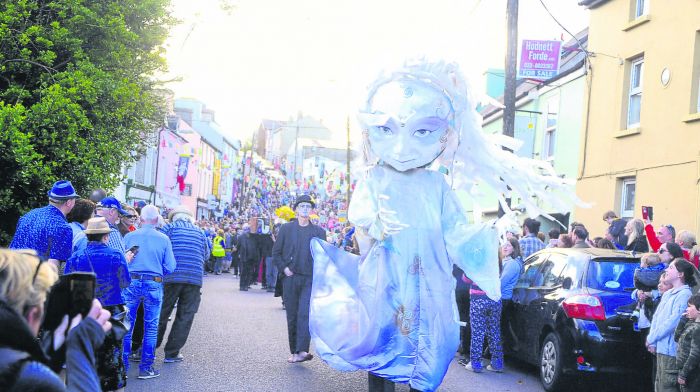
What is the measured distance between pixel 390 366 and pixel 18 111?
5530 millimetres

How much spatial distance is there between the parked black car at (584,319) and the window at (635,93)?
9.12 meters

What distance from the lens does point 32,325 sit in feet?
7.94

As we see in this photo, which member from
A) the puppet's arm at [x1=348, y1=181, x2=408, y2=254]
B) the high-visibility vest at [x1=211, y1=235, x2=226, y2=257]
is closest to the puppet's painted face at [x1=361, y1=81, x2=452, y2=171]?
the puppet's arm at [x1=348, y1=181, x2=408, y2=254]

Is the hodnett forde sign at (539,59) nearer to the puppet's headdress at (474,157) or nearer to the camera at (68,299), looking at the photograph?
the puppet's headdress at (474,157)

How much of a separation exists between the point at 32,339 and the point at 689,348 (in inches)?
205

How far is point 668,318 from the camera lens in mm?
6496

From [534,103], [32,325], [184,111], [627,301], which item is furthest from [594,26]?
[184,111]

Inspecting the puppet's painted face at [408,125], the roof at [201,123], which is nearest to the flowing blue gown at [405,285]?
the puppet's painted face at [408,125]

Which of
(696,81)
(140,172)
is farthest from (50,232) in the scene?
(140,172)

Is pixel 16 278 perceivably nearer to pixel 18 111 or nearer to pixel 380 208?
pixel 380 208

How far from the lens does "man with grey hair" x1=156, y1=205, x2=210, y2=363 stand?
8492 millimetres

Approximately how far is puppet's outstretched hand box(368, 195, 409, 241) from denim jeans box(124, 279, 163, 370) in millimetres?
3048

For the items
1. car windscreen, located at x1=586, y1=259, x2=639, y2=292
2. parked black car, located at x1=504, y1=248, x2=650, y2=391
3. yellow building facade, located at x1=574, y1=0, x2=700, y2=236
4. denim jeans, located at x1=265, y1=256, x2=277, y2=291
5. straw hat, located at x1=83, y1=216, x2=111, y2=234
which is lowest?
denim jeans, located at x1=265, y1=256, x2=277, y2=291

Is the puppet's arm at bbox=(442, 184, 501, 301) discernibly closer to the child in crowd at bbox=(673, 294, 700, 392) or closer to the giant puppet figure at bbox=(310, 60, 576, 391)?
the giant puppet figure at bbox=(310, 60, 576, 391)
